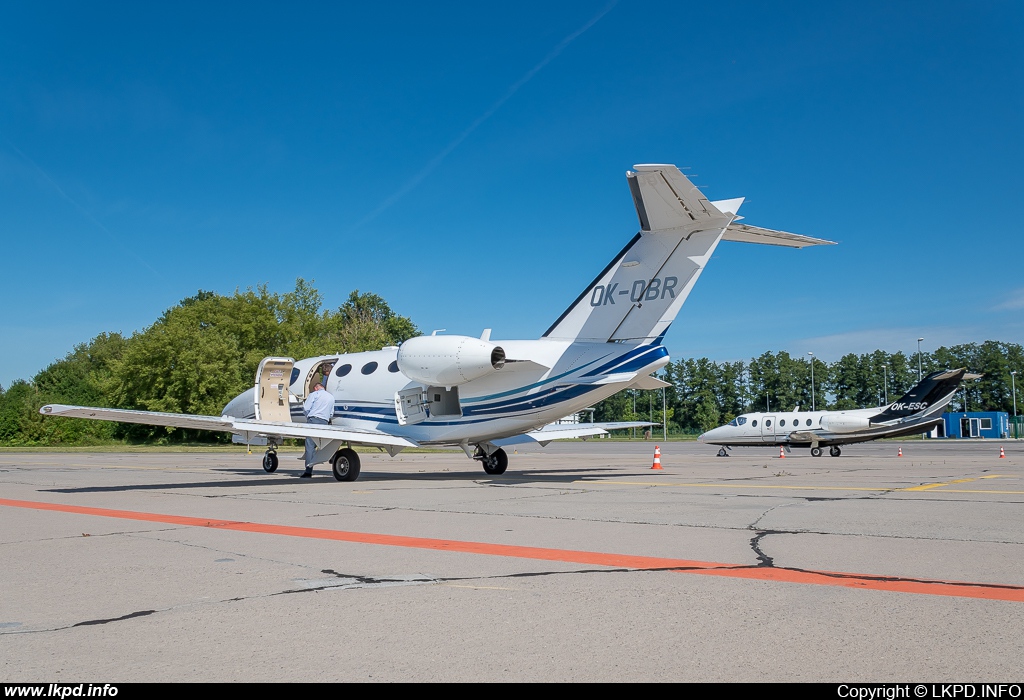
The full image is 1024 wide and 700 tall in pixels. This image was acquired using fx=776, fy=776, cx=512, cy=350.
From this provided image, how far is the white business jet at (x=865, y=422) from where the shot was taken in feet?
109

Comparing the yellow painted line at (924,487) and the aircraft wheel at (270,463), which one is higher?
the aircraft wheel at (270,463)

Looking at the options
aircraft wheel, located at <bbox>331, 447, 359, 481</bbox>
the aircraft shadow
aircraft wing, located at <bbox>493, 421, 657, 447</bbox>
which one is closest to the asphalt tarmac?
the aircraft shadow

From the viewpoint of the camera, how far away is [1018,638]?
153 inches

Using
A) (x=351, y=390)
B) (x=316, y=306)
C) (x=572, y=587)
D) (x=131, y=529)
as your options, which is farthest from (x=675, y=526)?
(x=316, y=306)

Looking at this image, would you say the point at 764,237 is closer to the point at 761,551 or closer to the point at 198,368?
the point at 761,551

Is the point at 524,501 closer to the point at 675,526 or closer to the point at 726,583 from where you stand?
the point at 675,526

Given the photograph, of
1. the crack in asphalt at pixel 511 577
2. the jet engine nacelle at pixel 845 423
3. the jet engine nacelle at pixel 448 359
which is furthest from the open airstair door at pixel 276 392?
the jet engine nacelle at pixel 845 423

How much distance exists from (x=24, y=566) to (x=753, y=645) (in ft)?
18.5

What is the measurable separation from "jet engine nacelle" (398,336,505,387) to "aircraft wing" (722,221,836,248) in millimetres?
4994

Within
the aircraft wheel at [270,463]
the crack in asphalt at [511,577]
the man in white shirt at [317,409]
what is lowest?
the crack in asphalt at [511,577]

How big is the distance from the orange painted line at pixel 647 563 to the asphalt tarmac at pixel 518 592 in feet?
0.11

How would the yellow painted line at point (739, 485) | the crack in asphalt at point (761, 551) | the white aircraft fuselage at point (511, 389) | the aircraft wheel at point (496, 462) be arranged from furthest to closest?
→ 1. the aircraft wheel at point (496, 462)
2. the white aircraft fuselage at point (511, 389)
3. the yellow painted line at point (739, 485)
4. the crack in asphalt at point (761, 551)

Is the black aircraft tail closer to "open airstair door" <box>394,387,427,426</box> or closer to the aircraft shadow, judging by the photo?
the aircraft shadow

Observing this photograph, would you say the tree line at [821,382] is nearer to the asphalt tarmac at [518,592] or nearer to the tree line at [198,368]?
the tree line at [198,368]
